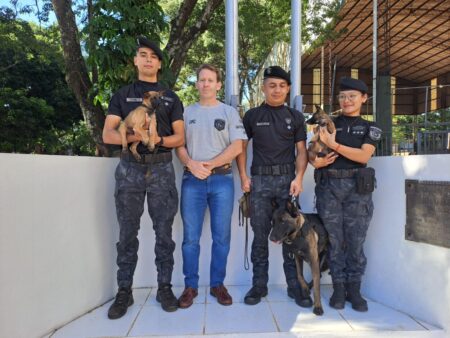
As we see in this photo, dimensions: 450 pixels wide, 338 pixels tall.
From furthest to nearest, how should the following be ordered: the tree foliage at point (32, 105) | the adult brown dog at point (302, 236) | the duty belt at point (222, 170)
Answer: the tree foliage at point (32, 105) → the duty belt at point (222, 170) → the adult brown dog at point (302, 236)

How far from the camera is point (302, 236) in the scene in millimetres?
3141

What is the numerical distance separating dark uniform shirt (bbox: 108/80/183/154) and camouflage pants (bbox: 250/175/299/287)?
88cm

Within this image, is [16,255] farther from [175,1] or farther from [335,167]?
[175,1]

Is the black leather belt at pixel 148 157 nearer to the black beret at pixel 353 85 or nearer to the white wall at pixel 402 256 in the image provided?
the black beret at pixel 353 85

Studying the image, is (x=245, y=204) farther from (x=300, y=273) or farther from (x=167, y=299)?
(x=167, y=299)

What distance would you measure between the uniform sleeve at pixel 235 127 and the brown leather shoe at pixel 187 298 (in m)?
1.41

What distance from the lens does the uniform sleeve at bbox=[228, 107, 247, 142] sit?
319 cm

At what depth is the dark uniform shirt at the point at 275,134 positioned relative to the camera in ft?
10.7

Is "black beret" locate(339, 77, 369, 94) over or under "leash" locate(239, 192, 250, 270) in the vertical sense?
over

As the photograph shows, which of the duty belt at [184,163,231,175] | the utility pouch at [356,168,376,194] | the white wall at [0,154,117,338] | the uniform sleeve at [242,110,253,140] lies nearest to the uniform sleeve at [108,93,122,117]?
Result: the white wall at [0,154,117,338]

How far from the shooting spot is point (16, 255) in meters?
2.47

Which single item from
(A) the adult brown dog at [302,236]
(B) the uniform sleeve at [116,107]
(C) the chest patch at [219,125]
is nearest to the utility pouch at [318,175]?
(A) the adult brown dog at [302,236]

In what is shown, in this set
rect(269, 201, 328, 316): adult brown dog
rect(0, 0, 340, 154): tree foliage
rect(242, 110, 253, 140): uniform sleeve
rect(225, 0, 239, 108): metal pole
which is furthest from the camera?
rect(0, 0, 340, 154): tree foliage

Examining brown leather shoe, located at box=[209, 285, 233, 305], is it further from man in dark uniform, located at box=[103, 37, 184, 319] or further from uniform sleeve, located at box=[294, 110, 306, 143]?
uniform sleeve, located at box=[294, 110, 306, 143]
